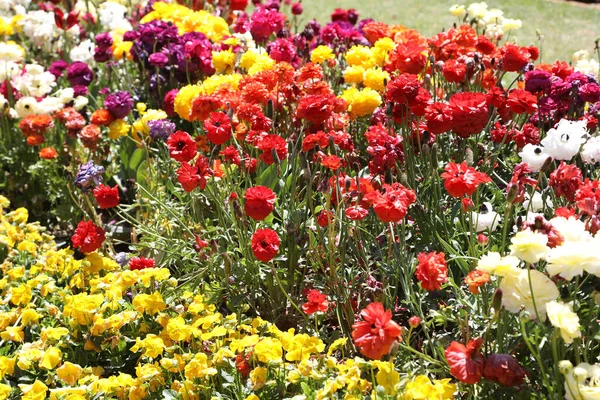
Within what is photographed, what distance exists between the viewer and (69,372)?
2.13 metres

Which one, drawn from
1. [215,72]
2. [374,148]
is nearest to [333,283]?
[374,148]

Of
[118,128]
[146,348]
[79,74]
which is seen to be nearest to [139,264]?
[146,348]

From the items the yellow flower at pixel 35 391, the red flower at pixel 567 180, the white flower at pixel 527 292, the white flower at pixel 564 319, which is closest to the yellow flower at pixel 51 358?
the yellow flower at pixel 35 391

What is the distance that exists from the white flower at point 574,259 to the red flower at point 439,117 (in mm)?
883

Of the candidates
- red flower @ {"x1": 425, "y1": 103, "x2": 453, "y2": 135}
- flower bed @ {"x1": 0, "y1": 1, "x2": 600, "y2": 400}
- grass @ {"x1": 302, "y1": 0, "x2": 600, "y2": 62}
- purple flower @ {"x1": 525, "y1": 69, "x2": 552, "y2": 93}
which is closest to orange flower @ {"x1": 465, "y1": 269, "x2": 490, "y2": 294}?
flower bed @ {"x1": 0, "y1": 1, "x2": 600, "y2": 400}

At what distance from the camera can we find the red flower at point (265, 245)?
7.23 feet

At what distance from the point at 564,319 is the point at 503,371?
0.24 m

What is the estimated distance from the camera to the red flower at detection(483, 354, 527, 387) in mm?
1770

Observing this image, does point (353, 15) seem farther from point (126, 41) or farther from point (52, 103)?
point (52, 103)

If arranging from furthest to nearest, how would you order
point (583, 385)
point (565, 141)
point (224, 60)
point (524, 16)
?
point (524, 16) < point (224, 60) < point (565, 141) < point (583, 385)

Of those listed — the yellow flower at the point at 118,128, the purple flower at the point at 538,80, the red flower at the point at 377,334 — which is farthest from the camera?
the yellow flower at the point at 118,128

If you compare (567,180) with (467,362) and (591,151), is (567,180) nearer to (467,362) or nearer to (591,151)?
(591,151)

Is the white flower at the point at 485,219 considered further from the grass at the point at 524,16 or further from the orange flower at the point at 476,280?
the grass at the point at 524,16

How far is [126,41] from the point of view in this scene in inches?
171
